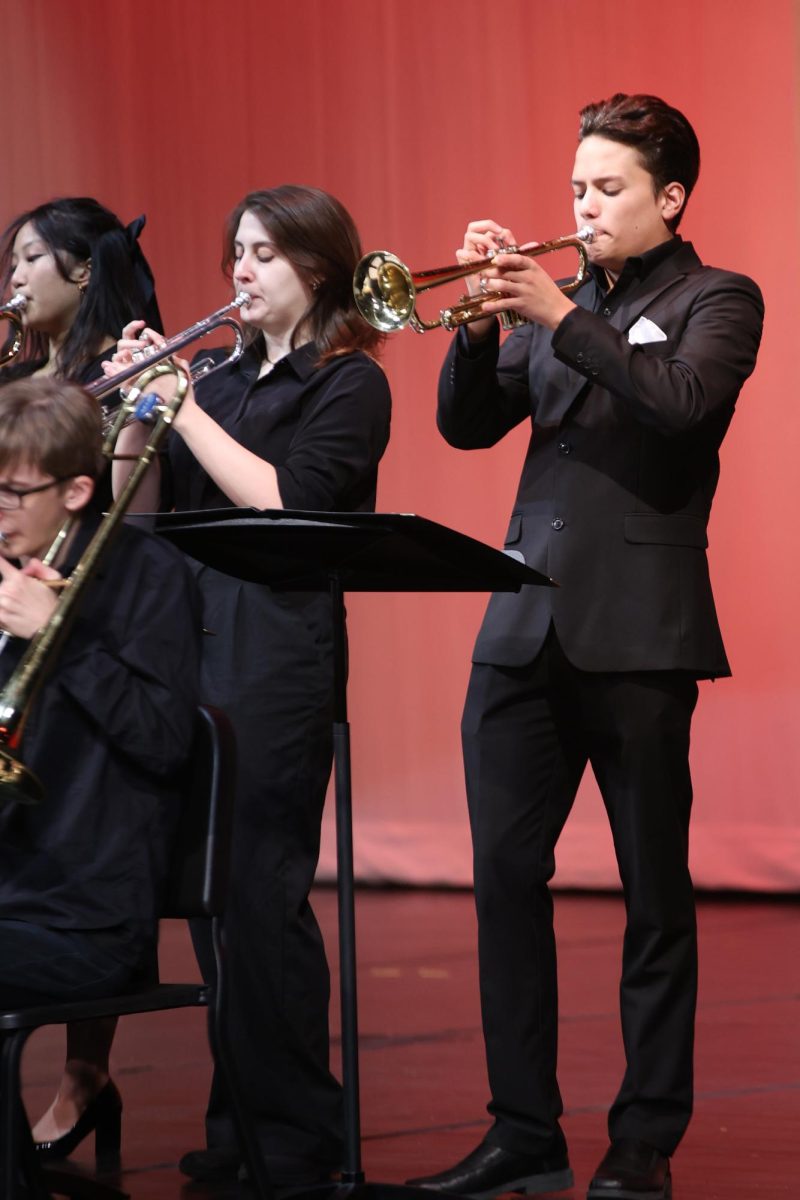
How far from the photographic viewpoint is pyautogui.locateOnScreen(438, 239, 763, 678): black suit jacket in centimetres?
251

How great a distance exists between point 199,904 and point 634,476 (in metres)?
0.94

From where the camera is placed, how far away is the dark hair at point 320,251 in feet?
9.38

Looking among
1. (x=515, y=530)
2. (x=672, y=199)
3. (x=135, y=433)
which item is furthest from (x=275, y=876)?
(x=672, y=199)

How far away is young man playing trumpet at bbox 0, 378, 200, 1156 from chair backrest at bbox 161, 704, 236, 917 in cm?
2

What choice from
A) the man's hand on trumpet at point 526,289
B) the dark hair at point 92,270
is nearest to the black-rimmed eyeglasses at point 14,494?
the man's hand on trumpet at point 526,289

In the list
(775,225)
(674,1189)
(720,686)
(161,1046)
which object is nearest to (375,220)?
(775,225)

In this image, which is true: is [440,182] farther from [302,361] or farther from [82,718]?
[82,718]

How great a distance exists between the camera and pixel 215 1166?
267 centimetres

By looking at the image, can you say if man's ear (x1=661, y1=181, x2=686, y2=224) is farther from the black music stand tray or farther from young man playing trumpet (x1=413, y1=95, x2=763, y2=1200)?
the black music stand tray

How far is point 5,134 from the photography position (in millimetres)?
6707

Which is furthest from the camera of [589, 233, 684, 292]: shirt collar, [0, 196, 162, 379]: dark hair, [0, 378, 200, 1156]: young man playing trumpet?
[0, 196, 162, 379]: dark hair

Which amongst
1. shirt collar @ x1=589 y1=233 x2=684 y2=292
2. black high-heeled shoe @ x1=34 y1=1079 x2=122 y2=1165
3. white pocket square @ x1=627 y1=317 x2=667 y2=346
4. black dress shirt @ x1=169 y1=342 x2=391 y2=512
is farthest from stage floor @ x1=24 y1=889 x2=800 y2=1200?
shirt collar @ x1=589 y1=233 x2=684 y2=292

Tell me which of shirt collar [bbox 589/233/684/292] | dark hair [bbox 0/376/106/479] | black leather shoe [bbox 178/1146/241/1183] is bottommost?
black leather shoe [bbox 178/1146/241/1183]

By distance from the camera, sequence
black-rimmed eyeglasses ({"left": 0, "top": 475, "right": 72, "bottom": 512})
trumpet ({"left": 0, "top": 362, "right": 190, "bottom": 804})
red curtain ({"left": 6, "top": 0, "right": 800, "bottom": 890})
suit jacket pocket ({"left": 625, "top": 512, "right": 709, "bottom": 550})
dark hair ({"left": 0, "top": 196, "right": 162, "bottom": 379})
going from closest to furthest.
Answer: trumpet ({"left": 0, "top": 362, "right": 190, "bottom": 804}), black-rimmed eyeglasses ({"left": 0, "top": 475, "right": 72, "bottom": 512}), suit jacket pocket ({"left": 625, "top": 512, "right": 709, "bottom": 550}), dark hair ({"left": 0, "top": 196, "right": 162, "bottom": 379}), red curtain ({"left": 6, "top": 0, "right": 800, "bottom": 890})
